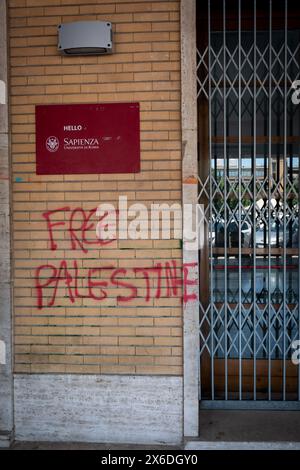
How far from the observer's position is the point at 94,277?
13.5ft

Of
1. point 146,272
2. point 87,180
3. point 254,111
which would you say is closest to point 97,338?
point 146,272

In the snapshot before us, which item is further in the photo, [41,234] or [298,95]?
[298,95]

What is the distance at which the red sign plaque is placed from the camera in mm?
4031

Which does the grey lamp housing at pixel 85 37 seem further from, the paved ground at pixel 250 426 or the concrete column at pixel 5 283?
the paved ground at pixel 250 426

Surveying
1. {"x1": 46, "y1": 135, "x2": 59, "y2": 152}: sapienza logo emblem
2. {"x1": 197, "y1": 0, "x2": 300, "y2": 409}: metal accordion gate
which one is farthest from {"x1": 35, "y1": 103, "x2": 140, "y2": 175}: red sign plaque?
{"x1": 197, "y1": 0, "x2": 300, "y2": 409}: metal accordion gate

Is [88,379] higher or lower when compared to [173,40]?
lower

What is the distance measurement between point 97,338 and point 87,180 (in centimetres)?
140

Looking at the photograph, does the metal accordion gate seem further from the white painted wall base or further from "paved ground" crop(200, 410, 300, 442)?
the white painted wall base

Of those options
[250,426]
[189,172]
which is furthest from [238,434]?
[189,172]

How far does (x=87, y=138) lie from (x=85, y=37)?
836 mm

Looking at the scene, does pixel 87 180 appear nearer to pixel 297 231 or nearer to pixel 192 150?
pixel 192 150

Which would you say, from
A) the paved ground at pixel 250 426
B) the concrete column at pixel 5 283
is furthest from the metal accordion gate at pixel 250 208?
the concrete column at pixel 5 283

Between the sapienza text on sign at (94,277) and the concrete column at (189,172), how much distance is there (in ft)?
0.48

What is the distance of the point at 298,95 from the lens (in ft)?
14.5
